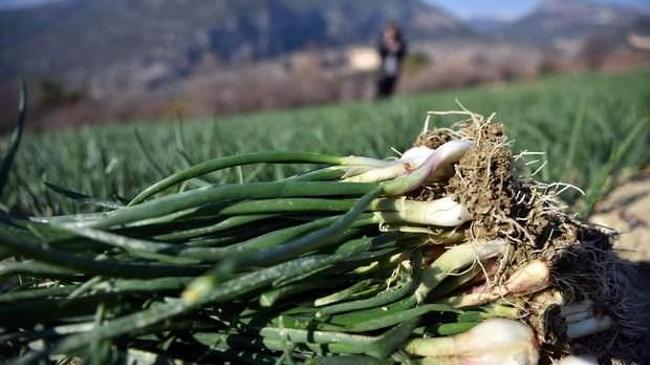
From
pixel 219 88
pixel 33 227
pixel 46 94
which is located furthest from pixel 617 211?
pixel 46 94

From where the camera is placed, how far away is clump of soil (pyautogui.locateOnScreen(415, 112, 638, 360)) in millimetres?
973

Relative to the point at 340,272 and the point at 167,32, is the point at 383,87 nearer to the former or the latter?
the point at 340,272

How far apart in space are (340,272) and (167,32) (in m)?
89.4

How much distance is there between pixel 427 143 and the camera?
1132mm

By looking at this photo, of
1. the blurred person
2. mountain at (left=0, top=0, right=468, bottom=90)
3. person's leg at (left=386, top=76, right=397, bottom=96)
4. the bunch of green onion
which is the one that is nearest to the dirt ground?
the bunch of green onion

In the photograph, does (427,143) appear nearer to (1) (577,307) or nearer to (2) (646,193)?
(1) (577,307)

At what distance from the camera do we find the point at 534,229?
991 millimetres

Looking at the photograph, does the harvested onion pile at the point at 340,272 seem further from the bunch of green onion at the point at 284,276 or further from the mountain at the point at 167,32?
the mountain at the point at 167,32

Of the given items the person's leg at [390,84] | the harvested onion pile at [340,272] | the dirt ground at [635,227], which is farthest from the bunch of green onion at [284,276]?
the person's leg at [390,84]

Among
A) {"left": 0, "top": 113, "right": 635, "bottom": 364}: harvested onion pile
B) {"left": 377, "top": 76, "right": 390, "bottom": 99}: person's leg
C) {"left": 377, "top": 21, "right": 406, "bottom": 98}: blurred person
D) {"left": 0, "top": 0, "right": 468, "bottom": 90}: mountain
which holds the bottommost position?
{"left": 0, "top": 0, "right": 468, "bottom": 90}: mountain

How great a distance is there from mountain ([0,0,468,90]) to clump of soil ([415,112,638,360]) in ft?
201

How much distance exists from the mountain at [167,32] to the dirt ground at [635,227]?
60.8 m

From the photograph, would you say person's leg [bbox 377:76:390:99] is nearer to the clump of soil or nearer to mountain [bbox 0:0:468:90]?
the clump of soil

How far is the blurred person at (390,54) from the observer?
9.39m
